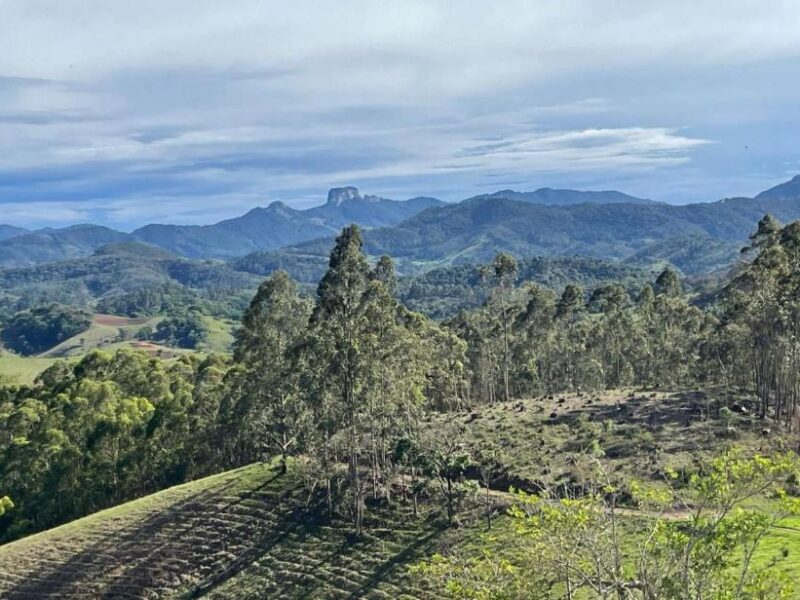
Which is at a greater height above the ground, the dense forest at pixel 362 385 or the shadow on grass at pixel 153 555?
the dense forest at pixel 362 385

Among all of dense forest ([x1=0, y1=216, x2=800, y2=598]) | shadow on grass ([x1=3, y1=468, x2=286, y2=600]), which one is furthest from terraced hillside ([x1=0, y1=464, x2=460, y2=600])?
dense forest ([x1=0, y1=216, x2=800, y2=598])

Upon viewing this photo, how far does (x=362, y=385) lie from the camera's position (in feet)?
149

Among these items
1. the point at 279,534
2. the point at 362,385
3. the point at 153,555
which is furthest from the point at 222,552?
the point at 362,385

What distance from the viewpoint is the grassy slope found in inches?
1596

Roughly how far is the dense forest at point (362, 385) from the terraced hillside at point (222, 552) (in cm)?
222

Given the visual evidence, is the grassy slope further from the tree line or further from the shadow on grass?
the tree line

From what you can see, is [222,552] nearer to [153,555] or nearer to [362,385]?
[153,555]

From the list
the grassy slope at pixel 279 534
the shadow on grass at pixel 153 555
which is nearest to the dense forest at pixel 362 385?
the grassy slope at pixel 279 534

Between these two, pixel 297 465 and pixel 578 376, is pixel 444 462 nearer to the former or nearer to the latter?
pixel 297 465

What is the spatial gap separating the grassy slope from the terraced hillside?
0.08 metres

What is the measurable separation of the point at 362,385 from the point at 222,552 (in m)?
13.8

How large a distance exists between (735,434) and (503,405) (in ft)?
69.4

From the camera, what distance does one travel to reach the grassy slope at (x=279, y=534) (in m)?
40.5

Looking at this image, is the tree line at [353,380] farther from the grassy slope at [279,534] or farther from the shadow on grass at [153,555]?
the shadow on grass at [153,555]
